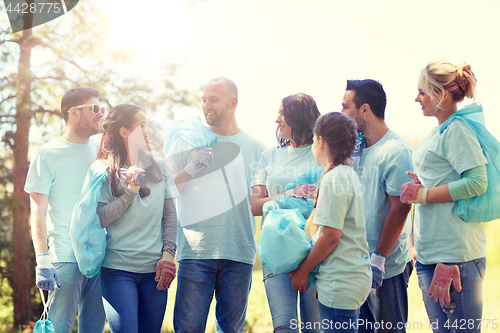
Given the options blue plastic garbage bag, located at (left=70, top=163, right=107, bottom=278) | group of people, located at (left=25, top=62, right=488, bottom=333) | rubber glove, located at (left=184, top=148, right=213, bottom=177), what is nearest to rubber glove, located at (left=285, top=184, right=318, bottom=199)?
group of people, located at (left=25, top=62, right=488, bottom=333)

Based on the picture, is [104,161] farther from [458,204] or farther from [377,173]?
[458,204]

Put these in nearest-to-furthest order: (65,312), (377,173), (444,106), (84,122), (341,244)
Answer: (341,244), (444,106), (377,173), (65,312), (84,122)

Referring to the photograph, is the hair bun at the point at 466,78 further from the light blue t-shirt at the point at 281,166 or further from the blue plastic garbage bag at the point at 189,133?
the blue plastic garbage bag at the point at 189,133

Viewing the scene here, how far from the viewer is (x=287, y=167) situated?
8.07ft

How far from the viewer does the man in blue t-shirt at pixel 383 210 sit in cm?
229

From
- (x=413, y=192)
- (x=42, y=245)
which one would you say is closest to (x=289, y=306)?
(x=413, y=192)

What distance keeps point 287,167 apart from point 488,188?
109cm

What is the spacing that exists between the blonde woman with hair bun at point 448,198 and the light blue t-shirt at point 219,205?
3.53 ft

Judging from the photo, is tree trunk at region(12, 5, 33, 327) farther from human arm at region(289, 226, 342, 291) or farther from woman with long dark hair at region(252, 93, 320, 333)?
human arm at region(289, 226, 342, 291)

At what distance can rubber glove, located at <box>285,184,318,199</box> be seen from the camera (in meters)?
2.20

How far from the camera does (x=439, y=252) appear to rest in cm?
210

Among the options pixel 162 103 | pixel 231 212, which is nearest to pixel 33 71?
pixel 162 103

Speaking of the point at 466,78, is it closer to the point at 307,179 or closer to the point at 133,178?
the point at 307,179

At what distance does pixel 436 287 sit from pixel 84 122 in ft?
8.33
